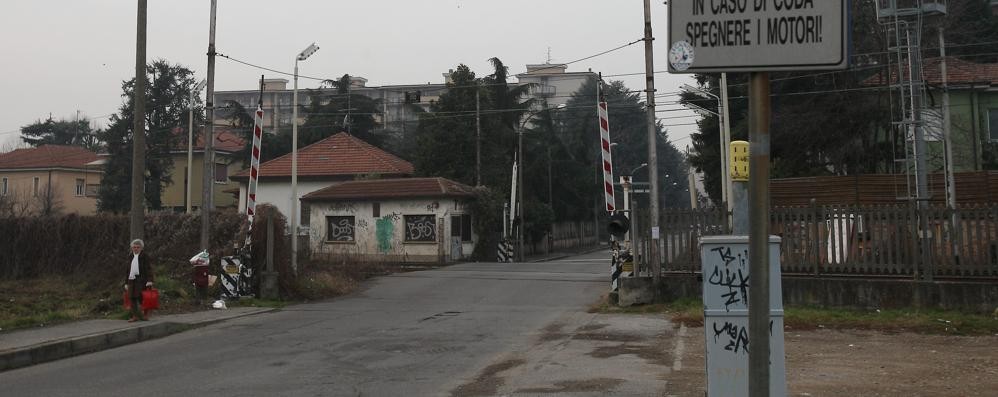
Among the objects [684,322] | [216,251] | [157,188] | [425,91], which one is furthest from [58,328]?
[425,91]

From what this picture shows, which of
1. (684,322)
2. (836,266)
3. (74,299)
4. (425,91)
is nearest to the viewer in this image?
(684,322)

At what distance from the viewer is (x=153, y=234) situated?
23.3 metres

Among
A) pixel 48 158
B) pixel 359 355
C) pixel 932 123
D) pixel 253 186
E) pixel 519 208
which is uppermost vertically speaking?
pixel 48 158

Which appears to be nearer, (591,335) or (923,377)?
(923,377)

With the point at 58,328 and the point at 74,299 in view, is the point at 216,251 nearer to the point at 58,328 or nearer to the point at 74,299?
the point at 74,299

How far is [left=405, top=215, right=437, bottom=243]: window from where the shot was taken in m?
40.5

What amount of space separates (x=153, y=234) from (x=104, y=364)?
1254 centimetres

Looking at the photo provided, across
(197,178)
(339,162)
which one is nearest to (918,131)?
(339,162)

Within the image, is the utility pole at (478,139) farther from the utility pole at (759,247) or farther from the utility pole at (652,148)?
the utility pole at (759,247)

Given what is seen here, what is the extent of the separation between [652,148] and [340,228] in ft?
88.2

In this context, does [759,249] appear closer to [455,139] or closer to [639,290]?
[639,290]

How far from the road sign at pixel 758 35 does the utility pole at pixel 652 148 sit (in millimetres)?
13952

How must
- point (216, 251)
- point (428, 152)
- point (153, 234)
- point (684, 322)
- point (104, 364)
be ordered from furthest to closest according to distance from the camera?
point (428, 152) < point (153, 234) < point (216, 251) < point (684, 322) < point (104, 364)

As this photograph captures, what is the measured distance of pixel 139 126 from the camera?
1734 cm
